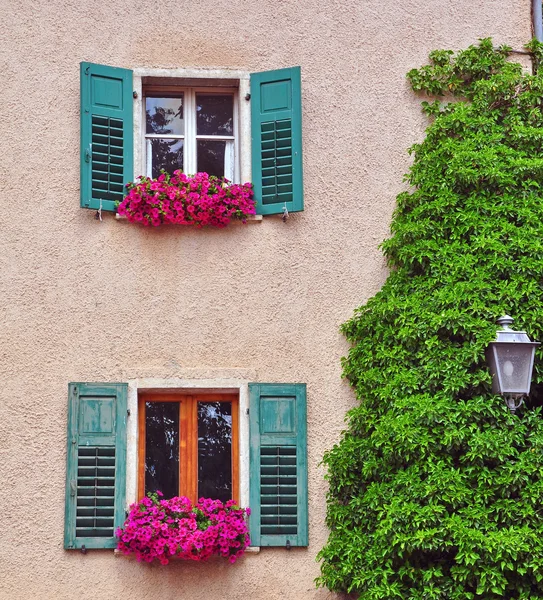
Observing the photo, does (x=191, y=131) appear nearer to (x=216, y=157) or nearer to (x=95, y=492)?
(x=216, y=157)

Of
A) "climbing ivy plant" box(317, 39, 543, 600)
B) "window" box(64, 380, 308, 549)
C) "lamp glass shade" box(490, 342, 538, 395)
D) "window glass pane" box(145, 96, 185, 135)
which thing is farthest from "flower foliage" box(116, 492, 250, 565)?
"window glass pane" box(145, 96, 185, 135)

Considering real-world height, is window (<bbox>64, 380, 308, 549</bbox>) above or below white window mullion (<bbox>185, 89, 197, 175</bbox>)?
below

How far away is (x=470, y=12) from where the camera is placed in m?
10.3

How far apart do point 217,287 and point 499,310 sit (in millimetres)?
2234

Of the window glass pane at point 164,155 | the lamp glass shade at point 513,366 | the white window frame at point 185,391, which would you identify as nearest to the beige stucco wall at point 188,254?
the white window frame at point 185,391

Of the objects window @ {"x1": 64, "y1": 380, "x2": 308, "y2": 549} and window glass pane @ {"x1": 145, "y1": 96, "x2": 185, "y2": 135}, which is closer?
window @ {"x1": 64, "y1": 380, "x2": 308, "y2": 549}

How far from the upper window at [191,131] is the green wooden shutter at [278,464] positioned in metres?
2.00

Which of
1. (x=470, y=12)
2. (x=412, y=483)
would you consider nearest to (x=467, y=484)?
(x=412, y=483)

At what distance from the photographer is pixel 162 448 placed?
9.33m

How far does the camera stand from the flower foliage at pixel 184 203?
946cm

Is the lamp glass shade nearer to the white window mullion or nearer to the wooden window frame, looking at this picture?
the wooden window frame

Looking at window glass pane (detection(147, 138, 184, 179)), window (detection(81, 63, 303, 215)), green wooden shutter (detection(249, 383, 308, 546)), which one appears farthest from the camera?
window glass pane (detection(147, 138, 184, 179))

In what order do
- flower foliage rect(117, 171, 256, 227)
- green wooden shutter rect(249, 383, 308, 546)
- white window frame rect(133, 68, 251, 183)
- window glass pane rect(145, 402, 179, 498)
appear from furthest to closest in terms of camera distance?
white window frame rect(133, 68, 251, 183) → flower foliage rect(117, 171, 256, 227) → window glass pane rect(145, 402, 179, 498) → green wooden shutter rect(249, 383, 308, 546)

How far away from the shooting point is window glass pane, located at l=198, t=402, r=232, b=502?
30.4ft
